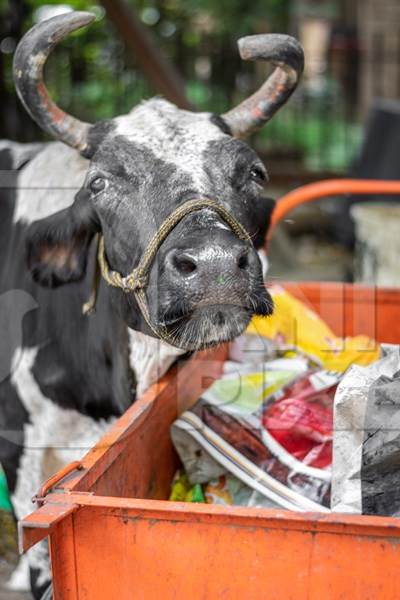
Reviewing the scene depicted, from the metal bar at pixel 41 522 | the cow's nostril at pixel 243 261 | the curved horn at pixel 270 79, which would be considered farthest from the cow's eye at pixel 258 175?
the metal bar at pixel 41 522

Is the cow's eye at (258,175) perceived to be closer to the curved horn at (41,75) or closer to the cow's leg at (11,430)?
the curved horn at (41,75)

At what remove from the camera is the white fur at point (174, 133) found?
2746mm

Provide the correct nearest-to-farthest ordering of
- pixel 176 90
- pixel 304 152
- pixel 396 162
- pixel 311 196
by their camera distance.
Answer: pixel 311 196
pixel 176 90
pixel 396 162
pixel 304 152

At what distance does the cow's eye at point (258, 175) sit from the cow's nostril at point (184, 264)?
65 centimetres

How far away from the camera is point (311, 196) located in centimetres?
411

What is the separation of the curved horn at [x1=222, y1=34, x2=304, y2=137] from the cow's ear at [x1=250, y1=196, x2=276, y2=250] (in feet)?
0.90

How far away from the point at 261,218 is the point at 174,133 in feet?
1.58

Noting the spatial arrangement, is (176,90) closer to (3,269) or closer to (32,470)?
(3,269)

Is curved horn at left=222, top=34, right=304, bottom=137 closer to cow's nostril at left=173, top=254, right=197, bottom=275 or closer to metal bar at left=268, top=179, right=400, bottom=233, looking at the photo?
metal bar at left=268, top=179, right=400, bottom=233

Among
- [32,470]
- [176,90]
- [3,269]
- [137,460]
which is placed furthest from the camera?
[176,90]

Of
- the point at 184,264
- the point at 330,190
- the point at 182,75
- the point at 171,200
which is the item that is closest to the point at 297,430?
the point at 184,264

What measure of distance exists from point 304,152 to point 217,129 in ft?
24.4

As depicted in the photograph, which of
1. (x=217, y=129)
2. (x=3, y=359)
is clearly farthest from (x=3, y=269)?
(x=217, y=129)

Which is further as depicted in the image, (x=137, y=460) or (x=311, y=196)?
(x=311, y=196)
